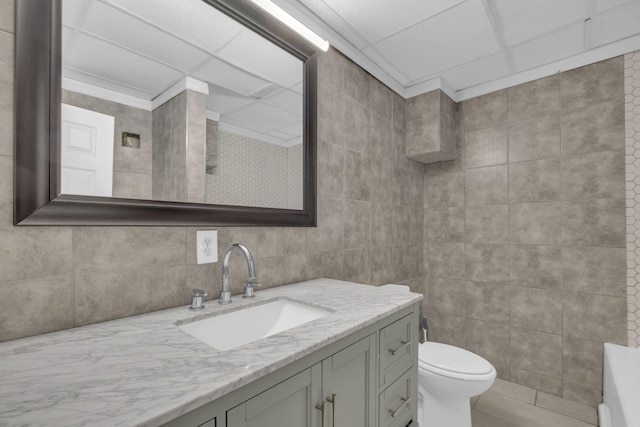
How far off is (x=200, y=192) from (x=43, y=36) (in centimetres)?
62

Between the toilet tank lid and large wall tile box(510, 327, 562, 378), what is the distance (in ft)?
2.53

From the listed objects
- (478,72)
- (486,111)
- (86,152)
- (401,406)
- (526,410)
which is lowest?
(526,410)

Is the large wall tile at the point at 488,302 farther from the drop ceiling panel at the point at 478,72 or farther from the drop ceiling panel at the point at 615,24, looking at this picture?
the drop ceiling panel at the point at 615,24

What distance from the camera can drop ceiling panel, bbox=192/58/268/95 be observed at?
3.94 feet

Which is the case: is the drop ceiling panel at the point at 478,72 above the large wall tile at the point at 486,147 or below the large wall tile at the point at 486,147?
above

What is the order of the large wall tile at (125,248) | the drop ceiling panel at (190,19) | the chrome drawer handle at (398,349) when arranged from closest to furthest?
the large wall tile at (125,248) < the drop ceiling panel at (190,19) < the chrome drawer handle at (398,349)

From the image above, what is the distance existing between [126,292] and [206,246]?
305mm

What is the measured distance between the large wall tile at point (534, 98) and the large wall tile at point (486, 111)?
55mm

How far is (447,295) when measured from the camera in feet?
8.53

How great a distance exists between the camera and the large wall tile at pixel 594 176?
6.25ft

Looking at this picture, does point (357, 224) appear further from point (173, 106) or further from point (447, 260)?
point (173, 106)

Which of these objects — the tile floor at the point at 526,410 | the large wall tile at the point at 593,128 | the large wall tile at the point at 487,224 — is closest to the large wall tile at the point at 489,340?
the tile floor at the point at 526,410

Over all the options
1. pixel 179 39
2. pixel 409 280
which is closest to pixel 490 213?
pixel 409 280

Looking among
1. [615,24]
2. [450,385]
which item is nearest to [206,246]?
[450,385]
